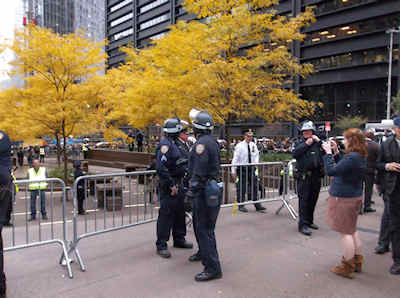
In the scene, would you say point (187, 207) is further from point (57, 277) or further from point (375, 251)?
point (375, 251)

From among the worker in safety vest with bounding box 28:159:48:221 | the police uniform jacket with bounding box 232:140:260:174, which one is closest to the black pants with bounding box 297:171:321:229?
the police uniform jacket with bounding box 232:140:260:174

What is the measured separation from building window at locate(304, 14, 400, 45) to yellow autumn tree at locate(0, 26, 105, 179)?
36.2 metres

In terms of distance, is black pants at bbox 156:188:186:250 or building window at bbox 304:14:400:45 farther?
building window at bbox 304:14:400:45

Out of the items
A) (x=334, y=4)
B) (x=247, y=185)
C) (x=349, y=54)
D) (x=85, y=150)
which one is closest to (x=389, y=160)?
(x=247, y=185)

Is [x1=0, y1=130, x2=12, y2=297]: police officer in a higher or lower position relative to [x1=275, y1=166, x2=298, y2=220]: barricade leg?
higher

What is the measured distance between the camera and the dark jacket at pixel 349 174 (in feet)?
13.3

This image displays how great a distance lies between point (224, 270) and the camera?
4422 mm

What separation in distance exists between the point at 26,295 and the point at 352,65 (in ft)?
143

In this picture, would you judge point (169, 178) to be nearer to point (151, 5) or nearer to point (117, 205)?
point (117, 205)

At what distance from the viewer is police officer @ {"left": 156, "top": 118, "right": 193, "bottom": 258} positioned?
4773 millimetres

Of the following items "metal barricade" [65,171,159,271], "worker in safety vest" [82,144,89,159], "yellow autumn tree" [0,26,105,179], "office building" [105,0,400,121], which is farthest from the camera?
"office building" [105,0,400,121]

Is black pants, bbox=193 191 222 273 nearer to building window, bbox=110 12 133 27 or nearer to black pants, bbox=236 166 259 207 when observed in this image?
black pants, bbox=236 166 259 207

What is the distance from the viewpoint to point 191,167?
424 centimetres

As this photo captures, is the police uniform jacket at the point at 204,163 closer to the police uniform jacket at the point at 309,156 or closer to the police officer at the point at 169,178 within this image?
the police officer at the point at 169,178
